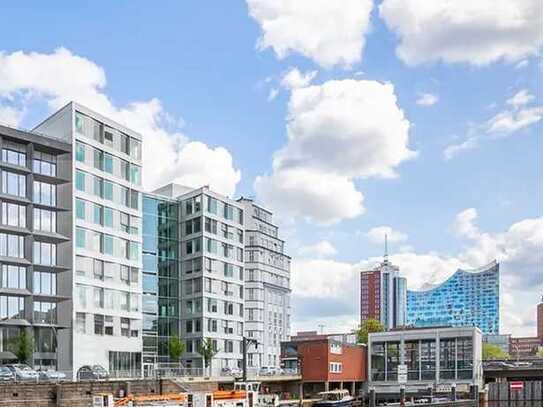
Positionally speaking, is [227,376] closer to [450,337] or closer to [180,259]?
[180,259]

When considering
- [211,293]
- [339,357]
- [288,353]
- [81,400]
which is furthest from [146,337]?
[81,400]

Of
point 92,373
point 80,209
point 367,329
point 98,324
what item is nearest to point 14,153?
point 80,209

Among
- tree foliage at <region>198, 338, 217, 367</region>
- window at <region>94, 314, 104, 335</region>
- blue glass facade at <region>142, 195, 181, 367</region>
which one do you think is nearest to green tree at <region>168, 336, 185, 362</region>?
blue glass facade at <region>142, 195, 181, 367</region>

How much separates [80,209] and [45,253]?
5659mm

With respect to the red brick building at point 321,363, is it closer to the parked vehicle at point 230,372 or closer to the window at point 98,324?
the parked vehicle at point 230,372

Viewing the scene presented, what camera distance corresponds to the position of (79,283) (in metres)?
76.4

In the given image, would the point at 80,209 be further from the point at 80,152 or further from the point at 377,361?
the point at 377,361

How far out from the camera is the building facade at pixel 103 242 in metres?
76.6

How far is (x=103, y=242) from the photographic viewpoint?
8019cm

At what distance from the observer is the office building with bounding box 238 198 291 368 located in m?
132

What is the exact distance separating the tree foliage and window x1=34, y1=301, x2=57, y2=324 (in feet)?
76.5

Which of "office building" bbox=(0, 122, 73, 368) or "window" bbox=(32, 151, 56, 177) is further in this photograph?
"window" bbox=(32, 151, 56, 177)

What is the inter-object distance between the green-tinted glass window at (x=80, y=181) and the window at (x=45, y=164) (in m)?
2.19

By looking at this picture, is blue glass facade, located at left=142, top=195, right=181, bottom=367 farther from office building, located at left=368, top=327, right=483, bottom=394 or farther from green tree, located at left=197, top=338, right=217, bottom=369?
office building, located at left=368, top=327, right=483, bottom=394
